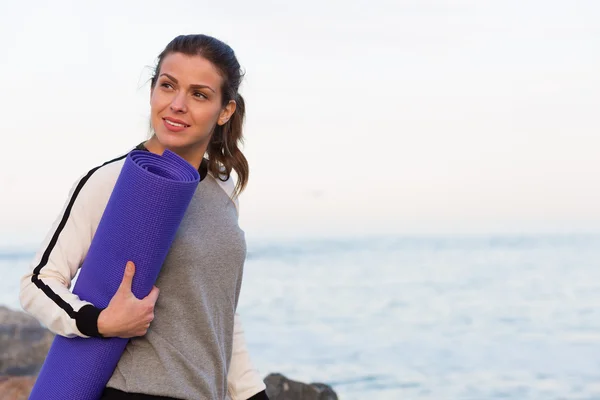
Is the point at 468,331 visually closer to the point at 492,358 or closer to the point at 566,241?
the point at 492,358

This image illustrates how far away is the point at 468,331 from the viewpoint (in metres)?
14.0

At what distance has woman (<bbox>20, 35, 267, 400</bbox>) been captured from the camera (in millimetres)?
2105

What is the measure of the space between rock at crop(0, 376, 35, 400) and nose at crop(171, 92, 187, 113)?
8.82ft

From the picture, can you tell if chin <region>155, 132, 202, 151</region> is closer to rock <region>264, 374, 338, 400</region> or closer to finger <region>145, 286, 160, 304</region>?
finger <region>145, 286, 160, 304</region>

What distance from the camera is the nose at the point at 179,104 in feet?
7.54

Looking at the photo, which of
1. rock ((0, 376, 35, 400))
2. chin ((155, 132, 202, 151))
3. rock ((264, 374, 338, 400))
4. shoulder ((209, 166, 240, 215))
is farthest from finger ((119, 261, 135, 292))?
rock ((264, 374, 338, 400))

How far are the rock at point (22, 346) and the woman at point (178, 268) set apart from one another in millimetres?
3569

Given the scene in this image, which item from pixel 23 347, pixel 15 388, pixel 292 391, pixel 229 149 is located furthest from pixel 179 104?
pixel 23 347

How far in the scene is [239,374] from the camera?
2.62m

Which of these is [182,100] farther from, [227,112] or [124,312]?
[124,312]

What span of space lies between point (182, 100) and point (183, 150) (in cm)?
17

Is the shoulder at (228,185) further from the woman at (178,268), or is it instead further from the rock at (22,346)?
the rock at (22,346)

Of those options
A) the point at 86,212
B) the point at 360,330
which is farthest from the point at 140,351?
the point at 360,330

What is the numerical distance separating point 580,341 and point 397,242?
108 feet
